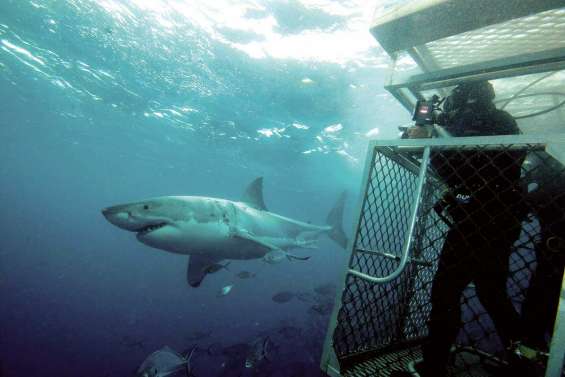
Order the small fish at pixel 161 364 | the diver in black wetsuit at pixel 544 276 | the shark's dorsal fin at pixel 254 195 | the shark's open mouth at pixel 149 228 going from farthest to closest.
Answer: the shark's dorsal fin at pixel 254 195
the small fish at pixel 161 364
the shark's open mouth at pixel 149 228
the diver in black wetsuit at pixel 544 276

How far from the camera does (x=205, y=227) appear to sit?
5.82m

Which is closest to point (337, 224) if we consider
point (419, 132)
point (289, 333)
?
point (289, 333)

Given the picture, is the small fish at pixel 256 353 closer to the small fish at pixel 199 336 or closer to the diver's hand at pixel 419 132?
the diver's hand at pixel 419 132

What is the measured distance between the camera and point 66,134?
3659 centimetres

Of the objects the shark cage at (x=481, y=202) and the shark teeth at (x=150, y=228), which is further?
the shark teeth at (x=150, y=228)

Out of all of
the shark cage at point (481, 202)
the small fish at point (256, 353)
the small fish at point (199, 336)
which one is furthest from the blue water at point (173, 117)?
the shark cage at point (481, 202)

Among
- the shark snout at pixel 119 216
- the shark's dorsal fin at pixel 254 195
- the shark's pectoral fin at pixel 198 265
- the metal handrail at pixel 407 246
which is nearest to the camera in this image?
the metal handrail at pixel 407 246

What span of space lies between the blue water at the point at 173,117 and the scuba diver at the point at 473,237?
30.2 feet

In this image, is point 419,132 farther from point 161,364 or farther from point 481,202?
point 161,364

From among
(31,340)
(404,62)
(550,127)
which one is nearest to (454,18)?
(550,127)

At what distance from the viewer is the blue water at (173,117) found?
12.7m

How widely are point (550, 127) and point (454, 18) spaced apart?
14.2 ft

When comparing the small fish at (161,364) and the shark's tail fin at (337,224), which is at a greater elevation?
the shark's tail fin at (337,224)

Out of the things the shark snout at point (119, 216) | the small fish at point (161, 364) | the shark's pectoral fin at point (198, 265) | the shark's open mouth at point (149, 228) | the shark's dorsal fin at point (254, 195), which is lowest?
the small fish at point (161, 364)
